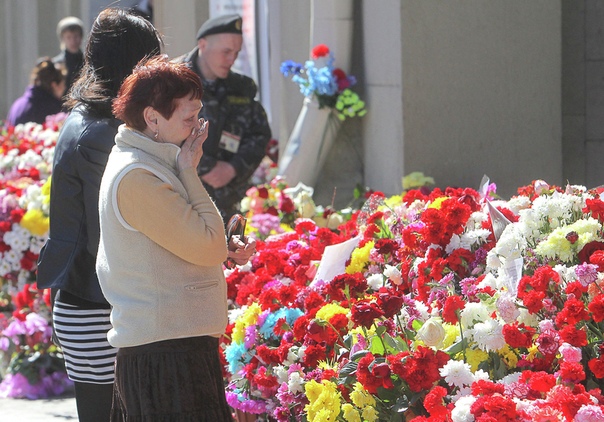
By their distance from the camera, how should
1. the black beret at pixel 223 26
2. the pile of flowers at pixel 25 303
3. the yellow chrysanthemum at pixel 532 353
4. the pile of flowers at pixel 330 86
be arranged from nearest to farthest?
the yellow chrysanthemum at pixel 532 353 < the black beret at pixel 223 26 < the pile of flowers at pixel 25 303 < the pile of flowers at pixel 330 86

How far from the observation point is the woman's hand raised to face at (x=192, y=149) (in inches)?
115

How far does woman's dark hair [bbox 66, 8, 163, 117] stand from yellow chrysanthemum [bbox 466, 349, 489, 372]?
4.40 ft

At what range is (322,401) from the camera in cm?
313

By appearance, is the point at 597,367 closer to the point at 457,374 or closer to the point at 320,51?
the point at 457,374

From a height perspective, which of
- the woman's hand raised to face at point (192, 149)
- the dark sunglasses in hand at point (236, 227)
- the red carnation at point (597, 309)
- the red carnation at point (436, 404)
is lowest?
the red carnation at point (436, 404)

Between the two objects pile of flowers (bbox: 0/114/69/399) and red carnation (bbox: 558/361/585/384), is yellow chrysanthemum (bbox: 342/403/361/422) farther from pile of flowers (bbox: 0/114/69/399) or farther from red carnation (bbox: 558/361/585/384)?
pile of flowers (bbox: 0/114/69/399)

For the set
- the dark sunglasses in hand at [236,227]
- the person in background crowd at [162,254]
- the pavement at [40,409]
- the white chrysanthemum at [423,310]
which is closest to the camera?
the person in background crowd at [162,254]

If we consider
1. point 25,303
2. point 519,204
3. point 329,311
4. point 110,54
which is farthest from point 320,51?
point 329,311

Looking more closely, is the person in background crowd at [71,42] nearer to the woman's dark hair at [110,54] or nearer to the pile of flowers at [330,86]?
the pile of flowers at [330,86]

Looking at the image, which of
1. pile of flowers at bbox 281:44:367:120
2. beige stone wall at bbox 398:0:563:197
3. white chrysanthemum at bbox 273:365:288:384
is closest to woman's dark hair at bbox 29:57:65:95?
pile of flowers at bbox 281:44:367:120

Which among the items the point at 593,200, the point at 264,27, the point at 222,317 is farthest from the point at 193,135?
the point at 264,27

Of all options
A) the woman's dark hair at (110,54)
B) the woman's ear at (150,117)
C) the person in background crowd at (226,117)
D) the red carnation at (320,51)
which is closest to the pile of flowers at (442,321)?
the woman's ear at (150,117)

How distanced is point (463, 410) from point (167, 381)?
2.57 feet

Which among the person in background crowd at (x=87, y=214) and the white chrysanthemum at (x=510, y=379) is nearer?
the white chrysanthemum at (x=510, y=379)
